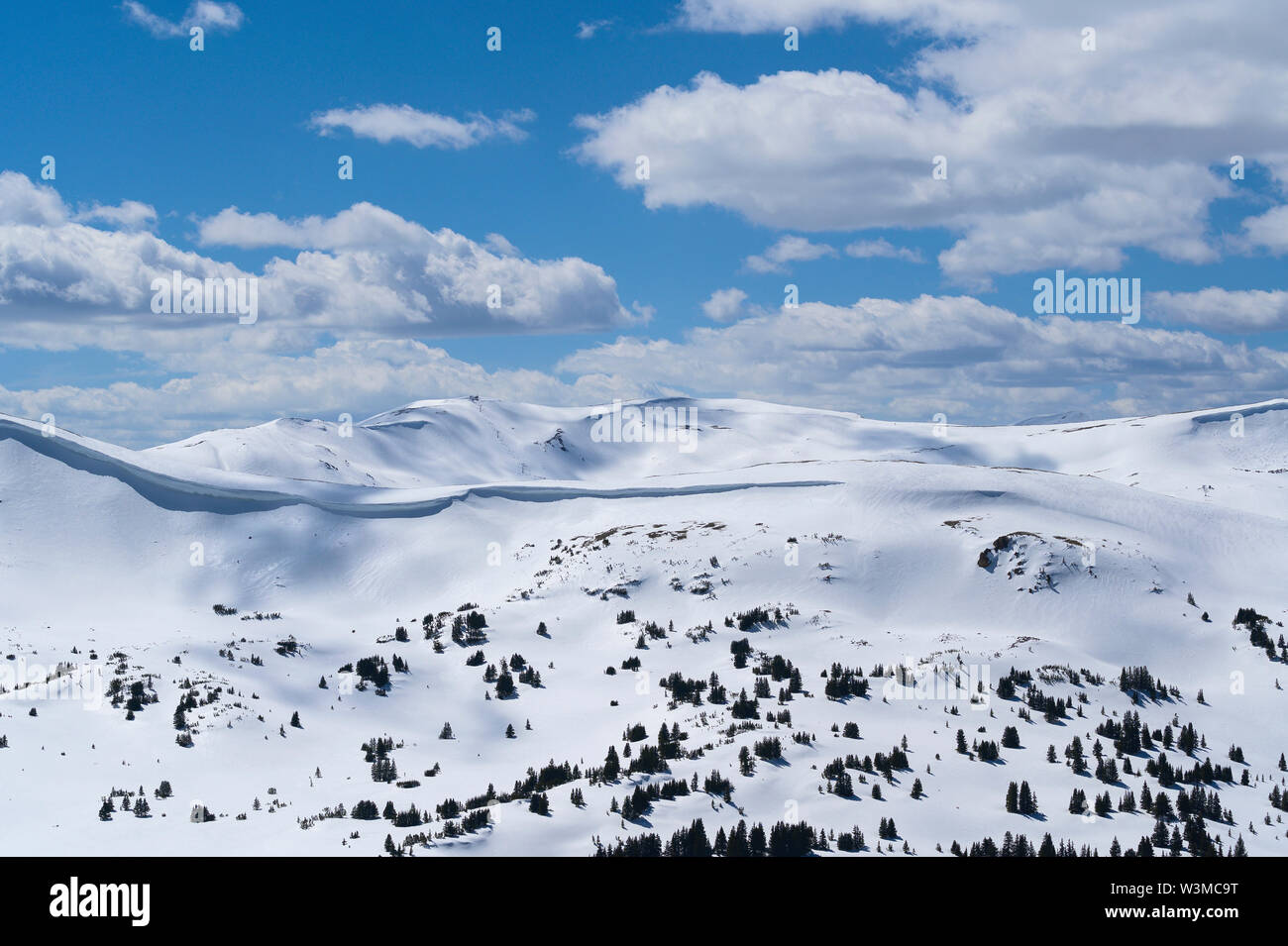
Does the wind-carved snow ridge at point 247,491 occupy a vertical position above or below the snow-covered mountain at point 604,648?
above

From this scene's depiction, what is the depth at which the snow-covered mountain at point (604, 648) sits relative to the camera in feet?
105

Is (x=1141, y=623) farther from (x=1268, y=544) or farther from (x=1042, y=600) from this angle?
(x=1268, y=544)

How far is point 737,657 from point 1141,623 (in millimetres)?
26281

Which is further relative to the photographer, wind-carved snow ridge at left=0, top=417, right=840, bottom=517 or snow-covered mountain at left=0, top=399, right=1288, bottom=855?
wind-carved snow ridge at left=0, top=417, right=840, bottom=517

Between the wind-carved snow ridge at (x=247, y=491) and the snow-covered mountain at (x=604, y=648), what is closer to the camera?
the snow-covered mountain at (x=604, y=648)

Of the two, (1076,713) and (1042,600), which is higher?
(1042,600)

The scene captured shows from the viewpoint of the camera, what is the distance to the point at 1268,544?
74.1m

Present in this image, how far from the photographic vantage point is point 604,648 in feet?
188

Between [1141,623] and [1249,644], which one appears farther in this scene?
[1141,623]

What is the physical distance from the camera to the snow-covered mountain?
32062 millimetres

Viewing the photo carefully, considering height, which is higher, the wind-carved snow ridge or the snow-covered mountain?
the wind-carved snow ridge
